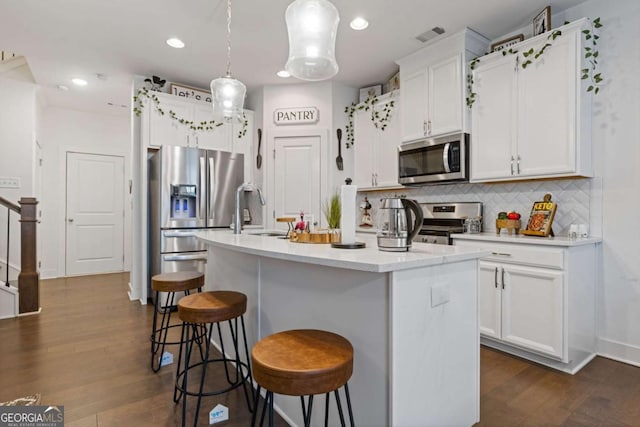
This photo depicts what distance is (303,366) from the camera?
3.76 feet

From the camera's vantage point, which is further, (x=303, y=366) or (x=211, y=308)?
(x=211, y=308)

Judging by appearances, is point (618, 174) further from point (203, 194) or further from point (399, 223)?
point (203, 194)

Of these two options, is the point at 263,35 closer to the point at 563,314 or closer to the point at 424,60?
the point at 424,60

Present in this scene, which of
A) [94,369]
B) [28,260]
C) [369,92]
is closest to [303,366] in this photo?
[94,369]

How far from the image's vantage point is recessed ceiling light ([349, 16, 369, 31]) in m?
3.04

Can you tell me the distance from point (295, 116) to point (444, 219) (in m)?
2.31

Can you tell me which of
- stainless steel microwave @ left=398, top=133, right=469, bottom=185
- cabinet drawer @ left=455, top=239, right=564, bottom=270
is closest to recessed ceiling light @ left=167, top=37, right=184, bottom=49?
stainless steel microwave @ left=398, top=133, right=469, bottom=185

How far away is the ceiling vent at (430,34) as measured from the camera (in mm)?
3175

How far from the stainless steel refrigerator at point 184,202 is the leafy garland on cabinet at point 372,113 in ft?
5.30

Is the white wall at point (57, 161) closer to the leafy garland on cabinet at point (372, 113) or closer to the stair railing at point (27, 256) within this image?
the stair railing at point (27, 256)

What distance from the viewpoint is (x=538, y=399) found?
2.04 m

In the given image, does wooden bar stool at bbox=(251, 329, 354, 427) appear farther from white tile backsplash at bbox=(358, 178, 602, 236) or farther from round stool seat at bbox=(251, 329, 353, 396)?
white tile backsplash at bbox=(358, 178, 602, 236)

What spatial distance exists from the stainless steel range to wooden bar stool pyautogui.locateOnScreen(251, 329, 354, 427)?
86.1 inches

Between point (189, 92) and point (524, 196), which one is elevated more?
point (189, 92)
